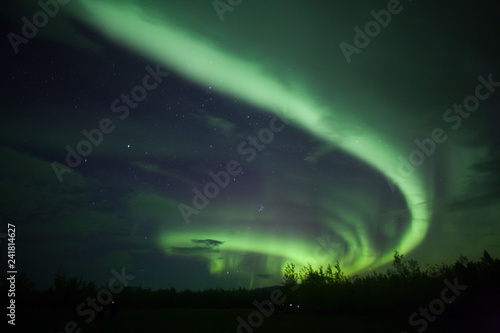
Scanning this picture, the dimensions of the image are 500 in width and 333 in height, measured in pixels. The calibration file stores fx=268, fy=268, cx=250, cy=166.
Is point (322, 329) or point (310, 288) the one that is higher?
point (310, 288)

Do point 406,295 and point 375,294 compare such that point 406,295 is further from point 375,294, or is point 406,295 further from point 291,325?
point 291,325

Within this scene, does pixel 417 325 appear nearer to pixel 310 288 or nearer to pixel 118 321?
pixel 310 288

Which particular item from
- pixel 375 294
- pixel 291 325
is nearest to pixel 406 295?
pixel 375 294

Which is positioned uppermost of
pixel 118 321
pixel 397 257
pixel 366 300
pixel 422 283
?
pixel 397 257

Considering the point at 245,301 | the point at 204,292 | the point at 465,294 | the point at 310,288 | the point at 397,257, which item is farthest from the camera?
the point at 397,257

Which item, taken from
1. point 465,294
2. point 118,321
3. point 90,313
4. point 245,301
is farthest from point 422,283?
point 90,313

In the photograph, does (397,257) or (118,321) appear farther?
(397,257)

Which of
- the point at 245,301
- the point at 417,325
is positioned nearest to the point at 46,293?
the point at 245,301

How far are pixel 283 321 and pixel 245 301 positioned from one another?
1171cm

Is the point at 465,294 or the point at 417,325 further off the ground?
the point at 465,294

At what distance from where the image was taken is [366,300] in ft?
47.2

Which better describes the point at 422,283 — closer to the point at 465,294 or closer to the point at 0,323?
the point at 465,294

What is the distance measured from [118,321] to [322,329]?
30.7 feet

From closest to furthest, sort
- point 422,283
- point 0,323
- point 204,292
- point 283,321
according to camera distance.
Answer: point 0,323
point 283,321
point 422,283
point 204,292
